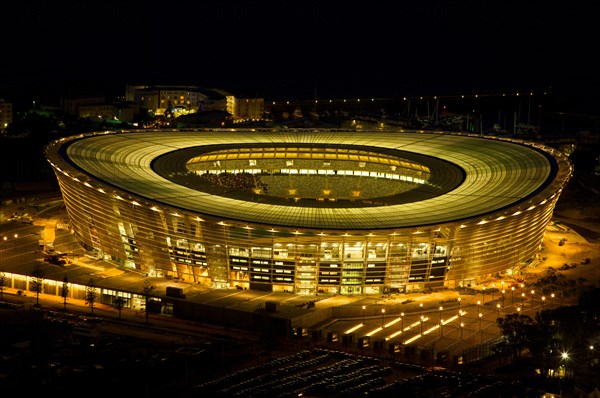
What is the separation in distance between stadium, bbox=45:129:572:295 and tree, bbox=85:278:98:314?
3.47 metres

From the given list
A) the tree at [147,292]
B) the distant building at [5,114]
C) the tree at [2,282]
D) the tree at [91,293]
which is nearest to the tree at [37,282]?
the tree at [2,282]

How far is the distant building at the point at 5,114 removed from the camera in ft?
362

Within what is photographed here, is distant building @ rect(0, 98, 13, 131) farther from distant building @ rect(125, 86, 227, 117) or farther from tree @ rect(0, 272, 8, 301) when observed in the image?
tree @ rect(0, 272, 8, 301)

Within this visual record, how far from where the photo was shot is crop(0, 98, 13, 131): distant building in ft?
362

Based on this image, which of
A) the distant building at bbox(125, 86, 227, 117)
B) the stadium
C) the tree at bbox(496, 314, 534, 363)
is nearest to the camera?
the tree at bbox(496, 314, 534, 363)

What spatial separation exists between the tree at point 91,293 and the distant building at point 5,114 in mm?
59596

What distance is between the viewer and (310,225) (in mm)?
52969

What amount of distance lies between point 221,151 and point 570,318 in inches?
1205

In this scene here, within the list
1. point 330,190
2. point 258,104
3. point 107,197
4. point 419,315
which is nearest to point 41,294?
point 107,197

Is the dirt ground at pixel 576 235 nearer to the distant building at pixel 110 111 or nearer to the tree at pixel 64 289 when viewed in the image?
the tree at pixel 64 289

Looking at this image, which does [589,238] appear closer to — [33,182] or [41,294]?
[41,294]

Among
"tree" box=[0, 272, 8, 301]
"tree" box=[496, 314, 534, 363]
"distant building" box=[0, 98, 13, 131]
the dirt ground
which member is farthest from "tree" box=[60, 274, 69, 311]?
"distant building" box=[0, 98, 13, 131]

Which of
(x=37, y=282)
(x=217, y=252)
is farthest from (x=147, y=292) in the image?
(x=37, y=282)

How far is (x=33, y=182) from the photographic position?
8575cm
